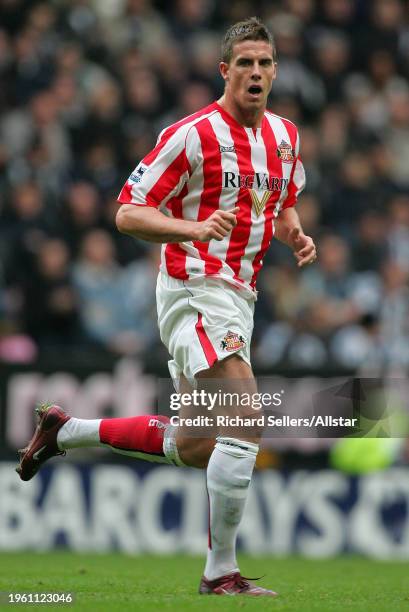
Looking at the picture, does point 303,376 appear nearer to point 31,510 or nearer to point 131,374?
point 131,374

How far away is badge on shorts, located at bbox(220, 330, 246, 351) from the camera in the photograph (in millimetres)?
6082

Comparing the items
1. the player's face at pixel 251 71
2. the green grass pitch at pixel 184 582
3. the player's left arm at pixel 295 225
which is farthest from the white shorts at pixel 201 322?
the green grass pitch at pixel 184 582

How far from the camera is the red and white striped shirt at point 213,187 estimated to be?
630 cm

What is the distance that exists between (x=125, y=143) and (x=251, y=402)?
7.40 metres

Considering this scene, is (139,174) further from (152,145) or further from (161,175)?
(152,145)

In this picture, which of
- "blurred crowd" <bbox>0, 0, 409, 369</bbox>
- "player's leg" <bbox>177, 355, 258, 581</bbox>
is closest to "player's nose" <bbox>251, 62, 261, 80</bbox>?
"player's leg" <bbox>177, 355, 258, 581</bbox>

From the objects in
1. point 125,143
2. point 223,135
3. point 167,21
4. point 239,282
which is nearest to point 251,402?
point 239,282

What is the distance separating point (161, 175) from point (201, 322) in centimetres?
70

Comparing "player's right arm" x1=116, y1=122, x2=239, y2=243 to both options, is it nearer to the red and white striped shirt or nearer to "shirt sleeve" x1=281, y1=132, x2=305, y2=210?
the red and white striped shirt

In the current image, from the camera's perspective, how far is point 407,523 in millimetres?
10586

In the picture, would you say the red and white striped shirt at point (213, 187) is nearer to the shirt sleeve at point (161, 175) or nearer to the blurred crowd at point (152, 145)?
the shirt sleeve at point (161, 175)

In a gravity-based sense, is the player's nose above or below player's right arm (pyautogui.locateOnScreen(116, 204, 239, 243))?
above

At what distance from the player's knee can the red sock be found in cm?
13

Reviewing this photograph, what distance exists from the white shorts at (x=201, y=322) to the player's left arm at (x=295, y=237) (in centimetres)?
36
